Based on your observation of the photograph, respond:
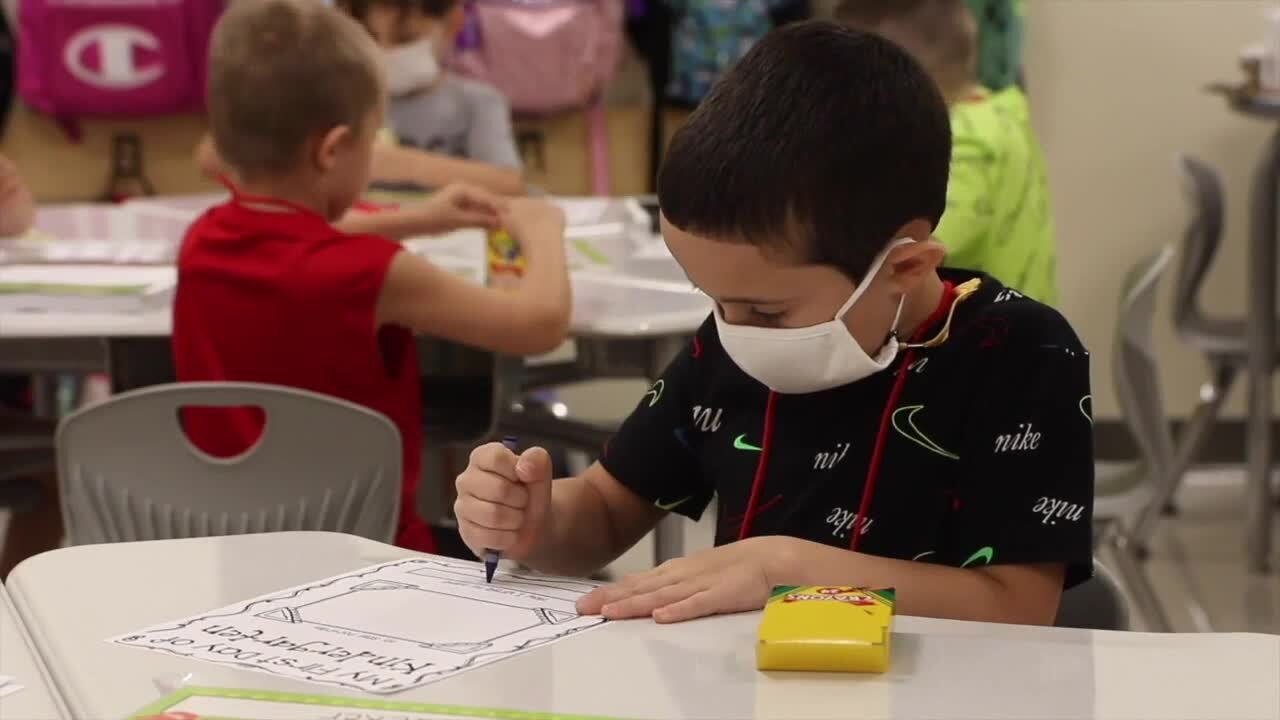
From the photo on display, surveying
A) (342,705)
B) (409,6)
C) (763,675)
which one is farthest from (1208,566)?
(342,705)

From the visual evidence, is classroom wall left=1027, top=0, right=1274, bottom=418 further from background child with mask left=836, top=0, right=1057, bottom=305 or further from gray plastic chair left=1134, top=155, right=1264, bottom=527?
background child with mask left=836, top=0, right=1057, bottom=305

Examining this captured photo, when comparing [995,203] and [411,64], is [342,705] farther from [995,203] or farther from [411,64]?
[411,64]

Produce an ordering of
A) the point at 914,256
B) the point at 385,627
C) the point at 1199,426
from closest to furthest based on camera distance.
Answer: the point at 385,627 < the point at 914,256 < the point at 1199,426

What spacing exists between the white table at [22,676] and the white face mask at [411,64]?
8.71ft

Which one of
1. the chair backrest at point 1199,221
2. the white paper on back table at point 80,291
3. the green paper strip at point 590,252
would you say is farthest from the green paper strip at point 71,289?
the chair backrest at point 1199,221

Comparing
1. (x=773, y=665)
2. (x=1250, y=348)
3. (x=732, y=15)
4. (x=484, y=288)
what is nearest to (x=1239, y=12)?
(x=1250, y=348)

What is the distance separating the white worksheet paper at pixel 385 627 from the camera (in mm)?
985

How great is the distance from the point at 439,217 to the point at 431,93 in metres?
1.49

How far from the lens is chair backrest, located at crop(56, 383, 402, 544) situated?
1716 mm

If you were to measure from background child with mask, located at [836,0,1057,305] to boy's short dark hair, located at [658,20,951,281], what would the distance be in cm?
121

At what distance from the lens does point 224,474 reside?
175 cm

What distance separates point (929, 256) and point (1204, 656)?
340 millimetres

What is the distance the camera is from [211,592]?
45.3 inches

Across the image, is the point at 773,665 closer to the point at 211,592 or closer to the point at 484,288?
the point at 211,592
